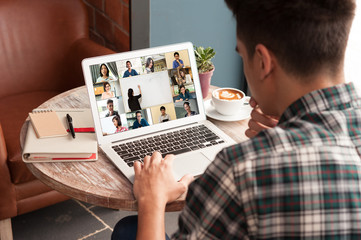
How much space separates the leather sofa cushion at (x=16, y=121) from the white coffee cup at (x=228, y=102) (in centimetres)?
86

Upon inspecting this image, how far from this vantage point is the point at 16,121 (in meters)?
2.00

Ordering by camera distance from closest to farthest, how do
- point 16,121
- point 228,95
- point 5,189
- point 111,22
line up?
1. point 228,95
2. point 5,189
3. point 16,121
4. point 111,22

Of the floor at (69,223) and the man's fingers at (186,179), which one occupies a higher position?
the man's fingers at (186,179)

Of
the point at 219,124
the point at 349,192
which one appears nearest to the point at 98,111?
the point at 219,124

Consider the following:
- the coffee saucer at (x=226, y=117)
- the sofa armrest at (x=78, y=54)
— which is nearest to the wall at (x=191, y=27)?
the sofa armrest at (x=78, y=54)

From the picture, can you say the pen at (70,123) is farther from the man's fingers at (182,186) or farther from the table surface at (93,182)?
the man's fingers at (182,186)

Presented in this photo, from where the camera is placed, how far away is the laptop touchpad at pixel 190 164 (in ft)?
3.96

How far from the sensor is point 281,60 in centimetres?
78

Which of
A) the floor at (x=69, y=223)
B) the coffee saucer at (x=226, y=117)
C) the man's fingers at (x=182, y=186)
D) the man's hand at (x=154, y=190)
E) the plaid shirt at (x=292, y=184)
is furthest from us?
the floor at (x=69, y=223)

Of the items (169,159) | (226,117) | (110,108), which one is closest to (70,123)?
(110,108)

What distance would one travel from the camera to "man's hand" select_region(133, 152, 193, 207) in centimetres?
108

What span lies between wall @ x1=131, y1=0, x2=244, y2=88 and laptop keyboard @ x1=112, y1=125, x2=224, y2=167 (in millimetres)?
972

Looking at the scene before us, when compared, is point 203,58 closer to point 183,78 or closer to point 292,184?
point 183,78

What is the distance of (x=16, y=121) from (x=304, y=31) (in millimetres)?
1622
